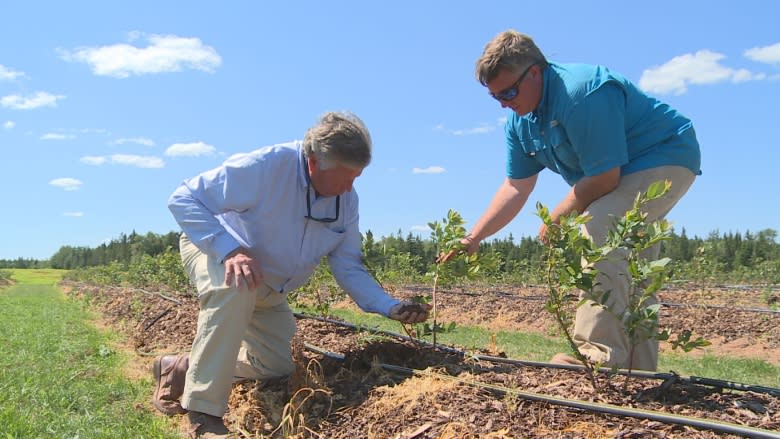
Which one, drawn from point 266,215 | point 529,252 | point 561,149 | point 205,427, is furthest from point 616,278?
point 529,252

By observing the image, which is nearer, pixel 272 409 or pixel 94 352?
pixel 272 409

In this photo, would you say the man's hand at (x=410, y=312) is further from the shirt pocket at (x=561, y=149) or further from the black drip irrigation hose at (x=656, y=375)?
the shirt pocket at (x=561, y=149)

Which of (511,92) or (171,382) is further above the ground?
(511,92)

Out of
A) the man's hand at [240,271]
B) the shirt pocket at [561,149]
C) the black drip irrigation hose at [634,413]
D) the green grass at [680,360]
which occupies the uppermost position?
the shirt pocket at [561,149]

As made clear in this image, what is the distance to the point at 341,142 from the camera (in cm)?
288

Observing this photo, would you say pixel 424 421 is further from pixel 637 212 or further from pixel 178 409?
pixel 178 409

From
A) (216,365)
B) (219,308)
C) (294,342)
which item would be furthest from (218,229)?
(294,342)

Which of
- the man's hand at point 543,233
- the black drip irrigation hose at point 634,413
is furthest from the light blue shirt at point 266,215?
the man's hand at point 543,233

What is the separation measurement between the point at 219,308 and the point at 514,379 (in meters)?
1.37

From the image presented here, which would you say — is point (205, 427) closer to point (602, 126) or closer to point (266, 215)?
point (266, 215)

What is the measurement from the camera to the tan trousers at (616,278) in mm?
3207

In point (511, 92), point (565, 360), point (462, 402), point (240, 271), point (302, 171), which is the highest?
point (511, 92)

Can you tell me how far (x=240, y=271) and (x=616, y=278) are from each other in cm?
185

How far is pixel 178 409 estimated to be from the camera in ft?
11.3
